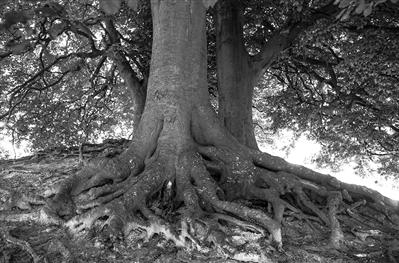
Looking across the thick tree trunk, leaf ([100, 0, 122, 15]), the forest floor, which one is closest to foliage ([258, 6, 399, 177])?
the thick tree trunk

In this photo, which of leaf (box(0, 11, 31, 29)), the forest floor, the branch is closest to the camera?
leaf (box(0, 11, 31, 29))

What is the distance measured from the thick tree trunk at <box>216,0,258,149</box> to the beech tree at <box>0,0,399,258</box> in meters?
1.69

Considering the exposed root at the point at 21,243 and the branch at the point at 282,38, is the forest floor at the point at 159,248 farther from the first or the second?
the branch at the point at 282,38

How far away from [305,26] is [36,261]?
25.6 feet

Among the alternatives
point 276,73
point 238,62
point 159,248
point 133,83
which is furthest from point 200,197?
point 276,73

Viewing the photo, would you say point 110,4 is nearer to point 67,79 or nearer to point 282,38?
point 282,38

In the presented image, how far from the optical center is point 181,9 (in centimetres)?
689

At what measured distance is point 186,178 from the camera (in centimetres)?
573

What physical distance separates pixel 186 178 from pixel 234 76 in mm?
3875

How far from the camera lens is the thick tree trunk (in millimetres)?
8602

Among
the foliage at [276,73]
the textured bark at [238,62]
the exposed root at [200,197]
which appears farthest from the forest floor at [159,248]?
the foliage at [276,73]

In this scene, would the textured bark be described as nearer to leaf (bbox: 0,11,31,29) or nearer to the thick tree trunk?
the thick tree trunk

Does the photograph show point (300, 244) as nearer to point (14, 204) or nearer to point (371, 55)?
point (14, 204)

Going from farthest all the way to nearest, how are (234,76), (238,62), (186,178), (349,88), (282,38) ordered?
(349,88), (282,38), (238,62), (234,76), (186,178)
